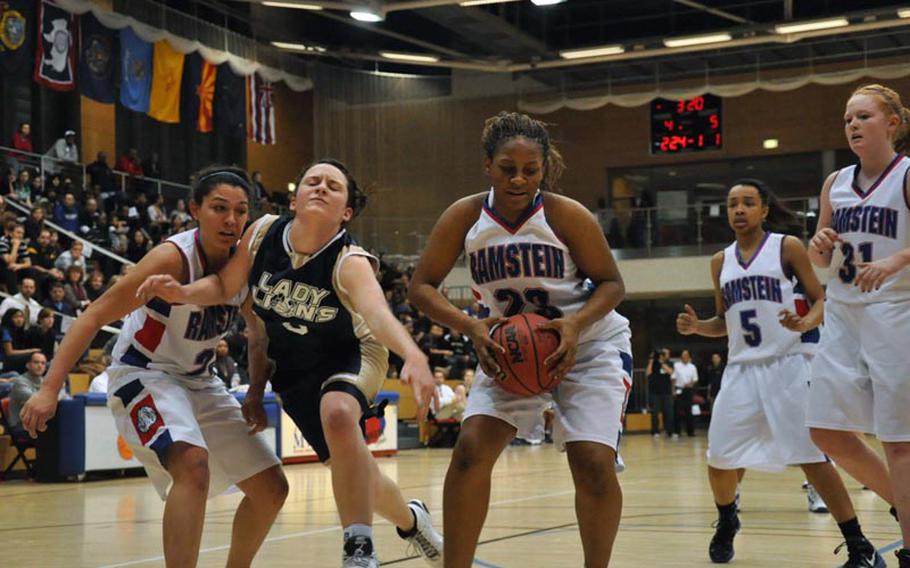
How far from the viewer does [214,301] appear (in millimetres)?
4723

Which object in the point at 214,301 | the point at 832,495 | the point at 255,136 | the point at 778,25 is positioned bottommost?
the point at 832,495

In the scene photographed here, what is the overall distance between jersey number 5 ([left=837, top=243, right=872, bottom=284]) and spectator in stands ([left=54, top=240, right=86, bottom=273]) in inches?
551

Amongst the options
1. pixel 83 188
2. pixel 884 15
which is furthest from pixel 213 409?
pixel 884 15

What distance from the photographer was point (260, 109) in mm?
25016

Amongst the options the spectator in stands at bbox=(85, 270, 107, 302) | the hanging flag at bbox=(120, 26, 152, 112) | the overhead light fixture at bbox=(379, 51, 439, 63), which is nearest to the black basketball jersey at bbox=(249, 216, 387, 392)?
the spectator in stands at bbox=(85, 270, 107, 302)

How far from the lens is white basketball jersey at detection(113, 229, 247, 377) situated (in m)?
4.80

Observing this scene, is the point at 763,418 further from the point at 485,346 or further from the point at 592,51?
the point at 592,51

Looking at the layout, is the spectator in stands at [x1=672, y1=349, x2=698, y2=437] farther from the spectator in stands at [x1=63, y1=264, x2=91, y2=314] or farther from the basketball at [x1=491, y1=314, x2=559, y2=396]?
the basketball at [x1=491, y1=314, x2=559, y2=396]

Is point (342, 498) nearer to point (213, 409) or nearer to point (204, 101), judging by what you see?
point (213, 409)

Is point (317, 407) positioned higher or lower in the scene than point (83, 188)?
lower

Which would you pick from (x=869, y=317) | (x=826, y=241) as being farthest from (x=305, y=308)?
(x=869, y=317)

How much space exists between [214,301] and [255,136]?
67.4 ft

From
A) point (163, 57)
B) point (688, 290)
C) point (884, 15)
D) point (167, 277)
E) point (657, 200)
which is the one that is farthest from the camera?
point (657, 200)

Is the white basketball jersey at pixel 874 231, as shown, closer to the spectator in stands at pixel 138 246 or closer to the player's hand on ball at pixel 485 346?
the player's hand on ball at pixel 485 346
